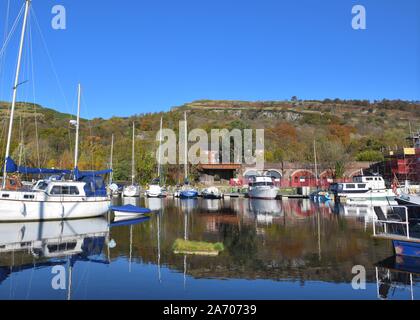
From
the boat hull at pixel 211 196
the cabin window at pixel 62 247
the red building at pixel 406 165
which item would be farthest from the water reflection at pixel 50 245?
the red building at pixel 406 165

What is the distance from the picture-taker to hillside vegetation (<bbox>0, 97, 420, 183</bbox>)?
7600cm

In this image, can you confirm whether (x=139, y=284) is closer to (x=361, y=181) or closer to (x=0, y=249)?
(x=0, y=249)

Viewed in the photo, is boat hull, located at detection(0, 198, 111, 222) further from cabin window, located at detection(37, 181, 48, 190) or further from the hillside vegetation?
the hillside vegetation

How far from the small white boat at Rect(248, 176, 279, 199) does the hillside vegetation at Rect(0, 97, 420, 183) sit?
1998 cm

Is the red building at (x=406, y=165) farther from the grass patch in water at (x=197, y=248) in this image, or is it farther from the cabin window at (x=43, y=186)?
the cabin window at (x=43, y=186)

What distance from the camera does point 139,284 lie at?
1202cm

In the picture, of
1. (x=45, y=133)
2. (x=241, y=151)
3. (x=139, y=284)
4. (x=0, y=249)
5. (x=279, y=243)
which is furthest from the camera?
(x=45, y=133)

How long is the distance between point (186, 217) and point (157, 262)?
50.9ft

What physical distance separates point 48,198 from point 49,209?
0.78m

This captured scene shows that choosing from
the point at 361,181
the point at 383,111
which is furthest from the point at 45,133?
the point at 383,111

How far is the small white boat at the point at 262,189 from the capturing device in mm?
52125

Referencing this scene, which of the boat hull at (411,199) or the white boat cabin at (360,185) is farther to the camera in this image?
the white boat cabin at (360,185)

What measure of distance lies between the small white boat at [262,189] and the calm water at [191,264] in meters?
27.8

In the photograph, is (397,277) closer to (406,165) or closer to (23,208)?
(23,208)
